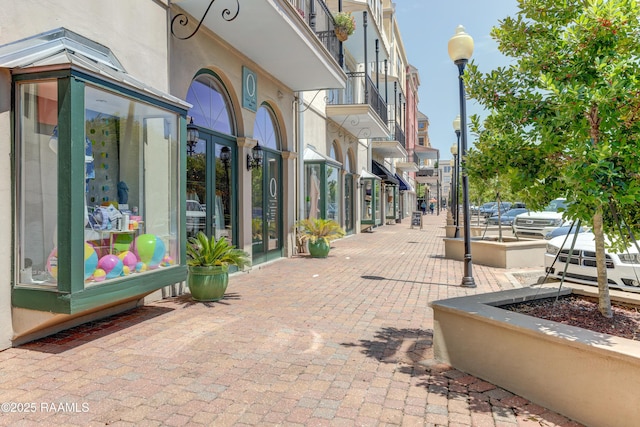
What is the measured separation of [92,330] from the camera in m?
4.86

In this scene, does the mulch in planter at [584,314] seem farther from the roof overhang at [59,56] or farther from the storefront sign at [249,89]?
the storefront sign at [249,89]

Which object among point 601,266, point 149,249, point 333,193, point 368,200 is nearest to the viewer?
point 601,266

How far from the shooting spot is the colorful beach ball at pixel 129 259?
4.92 meters

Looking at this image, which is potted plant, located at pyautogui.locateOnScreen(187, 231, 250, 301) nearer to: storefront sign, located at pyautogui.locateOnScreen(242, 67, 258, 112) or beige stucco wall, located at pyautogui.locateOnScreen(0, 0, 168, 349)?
beige stucco wall, located at pyautogui.locateOnScreen(0, 0, 168, 349)

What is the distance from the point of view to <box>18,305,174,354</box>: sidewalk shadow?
4.33 metres

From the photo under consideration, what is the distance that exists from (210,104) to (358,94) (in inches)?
501

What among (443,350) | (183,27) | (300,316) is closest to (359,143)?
(183,27)

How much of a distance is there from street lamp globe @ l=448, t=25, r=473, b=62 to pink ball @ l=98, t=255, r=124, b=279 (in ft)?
20.0

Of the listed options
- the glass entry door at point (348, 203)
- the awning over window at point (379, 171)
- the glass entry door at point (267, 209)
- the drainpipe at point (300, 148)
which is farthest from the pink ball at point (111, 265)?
the awning over window at point (379, 171)

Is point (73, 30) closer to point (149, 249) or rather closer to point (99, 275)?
point (149, 249)

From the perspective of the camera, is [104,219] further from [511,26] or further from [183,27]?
[511,26]

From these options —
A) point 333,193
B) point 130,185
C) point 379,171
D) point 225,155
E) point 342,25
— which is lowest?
point 130,185

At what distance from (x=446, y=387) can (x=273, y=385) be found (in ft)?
4.54

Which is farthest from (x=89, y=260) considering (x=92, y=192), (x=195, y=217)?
(x=195, y=217)
